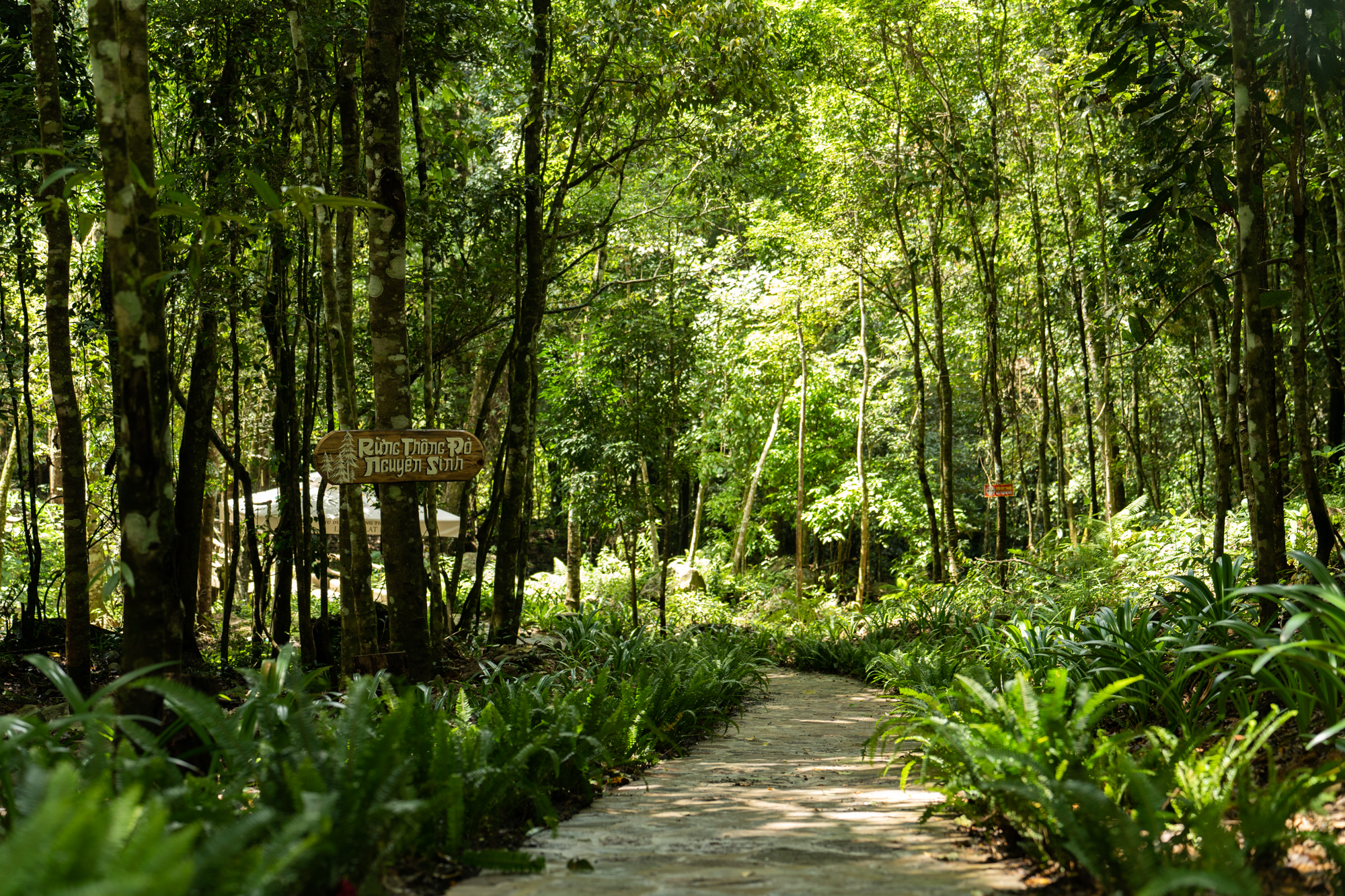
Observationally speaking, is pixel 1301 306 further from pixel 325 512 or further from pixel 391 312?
pixel 325 512

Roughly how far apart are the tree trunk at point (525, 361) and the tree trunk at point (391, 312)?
3.25 metres

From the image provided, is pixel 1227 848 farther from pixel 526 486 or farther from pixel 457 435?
pixel 526 486

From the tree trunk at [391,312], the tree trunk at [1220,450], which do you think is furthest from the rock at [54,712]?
the tree trunk at [1220,450]

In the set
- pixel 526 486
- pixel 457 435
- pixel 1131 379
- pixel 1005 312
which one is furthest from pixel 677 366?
pixel 1131 379

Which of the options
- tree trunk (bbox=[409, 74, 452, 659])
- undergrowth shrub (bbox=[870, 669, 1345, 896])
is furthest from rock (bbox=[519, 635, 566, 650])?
undergrowth shrub (bbox=[870, 669, 1345, 896])

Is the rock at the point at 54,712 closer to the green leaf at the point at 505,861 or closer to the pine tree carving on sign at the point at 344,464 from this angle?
the pine tree carving on sign at the point at 344,464

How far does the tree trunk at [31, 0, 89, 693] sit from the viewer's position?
4926 millimetres

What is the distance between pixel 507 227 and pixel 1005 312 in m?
11.8

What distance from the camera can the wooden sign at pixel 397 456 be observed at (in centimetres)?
469

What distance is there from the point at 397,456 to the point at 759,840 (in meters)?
2.76

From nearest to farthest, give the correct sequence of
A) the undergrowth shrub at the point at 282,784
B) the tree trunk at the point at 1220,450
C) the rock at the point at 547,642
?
the undergrowth shrub at the point at 282,784, the tree trunk at the point at 1220,450, the rock at the point at 547,642

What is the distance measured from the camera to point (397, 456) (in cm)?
482

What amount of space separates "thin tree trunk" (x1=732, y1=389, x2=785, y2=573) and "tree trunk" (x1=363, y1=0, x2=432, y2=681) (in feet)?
46.2

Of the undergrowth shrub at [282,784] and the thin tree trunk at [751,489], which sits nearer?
A: the undergrowth shrub at [282,784]
